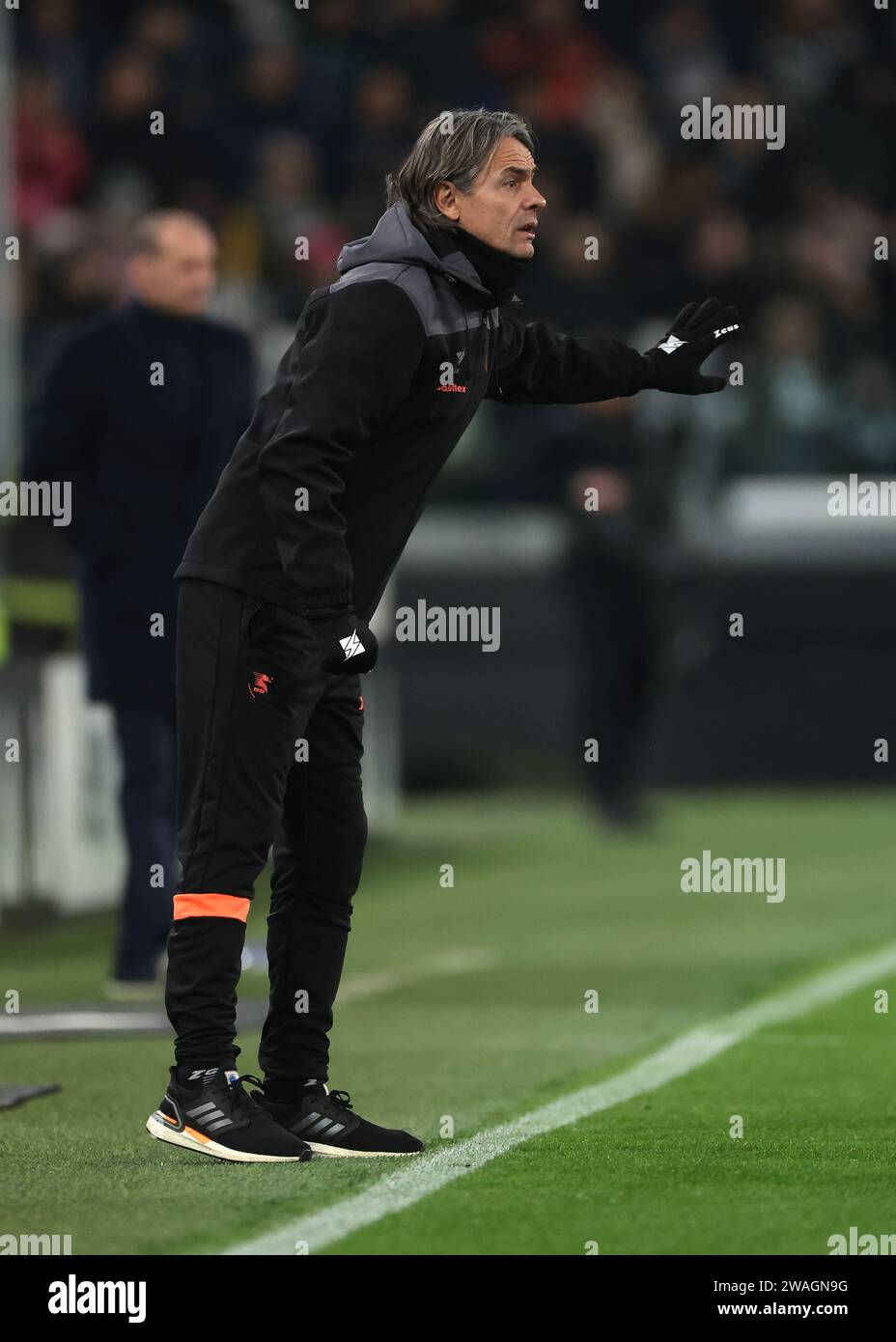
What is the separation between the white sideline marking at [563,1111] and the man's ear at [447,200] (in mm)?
1722

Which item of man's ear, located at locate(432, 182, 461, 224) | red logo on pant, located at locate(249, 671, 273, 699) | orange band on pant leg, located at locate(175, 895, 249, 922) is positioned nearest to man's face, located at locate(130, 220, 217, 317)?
man's ear, located at locate(432, 182, 461, 224)

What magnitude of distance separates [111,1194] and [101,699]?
3.06m

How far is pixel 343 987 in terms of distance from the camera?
777 centimetres

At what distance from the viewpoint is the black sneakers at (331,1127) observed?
4766 mm

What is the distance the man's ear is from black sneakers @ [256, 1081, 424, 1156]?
1658 millimetres

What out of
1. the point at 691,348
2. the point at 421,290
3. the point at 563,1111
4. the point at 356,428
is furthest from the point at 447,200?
the point at 563,1111

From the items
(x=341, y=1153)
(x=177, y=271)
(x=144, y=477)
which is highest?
(x=177, y=271)

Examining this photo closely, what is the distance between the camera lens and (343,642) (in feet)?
14.3

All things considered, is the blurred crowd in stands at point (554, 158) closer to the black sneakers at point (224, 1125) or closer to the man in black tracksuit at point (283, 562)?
the man in black tracksuit at point (283, 562)

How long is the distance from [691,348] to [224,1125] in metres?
1.80

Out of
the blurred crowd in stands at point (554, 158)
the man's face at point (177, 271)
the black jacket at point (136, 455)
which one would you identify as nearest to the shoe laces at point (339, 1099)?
the black jacket at point (136, 455)

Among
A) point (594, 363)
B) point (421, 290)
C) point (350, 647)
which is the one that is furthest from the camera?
point (594, 363)

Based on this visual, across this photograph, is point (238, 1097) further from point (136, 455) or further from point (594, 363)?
point (136, 455)

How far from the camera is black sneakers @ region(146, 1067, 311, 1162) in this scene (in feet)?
15.2
